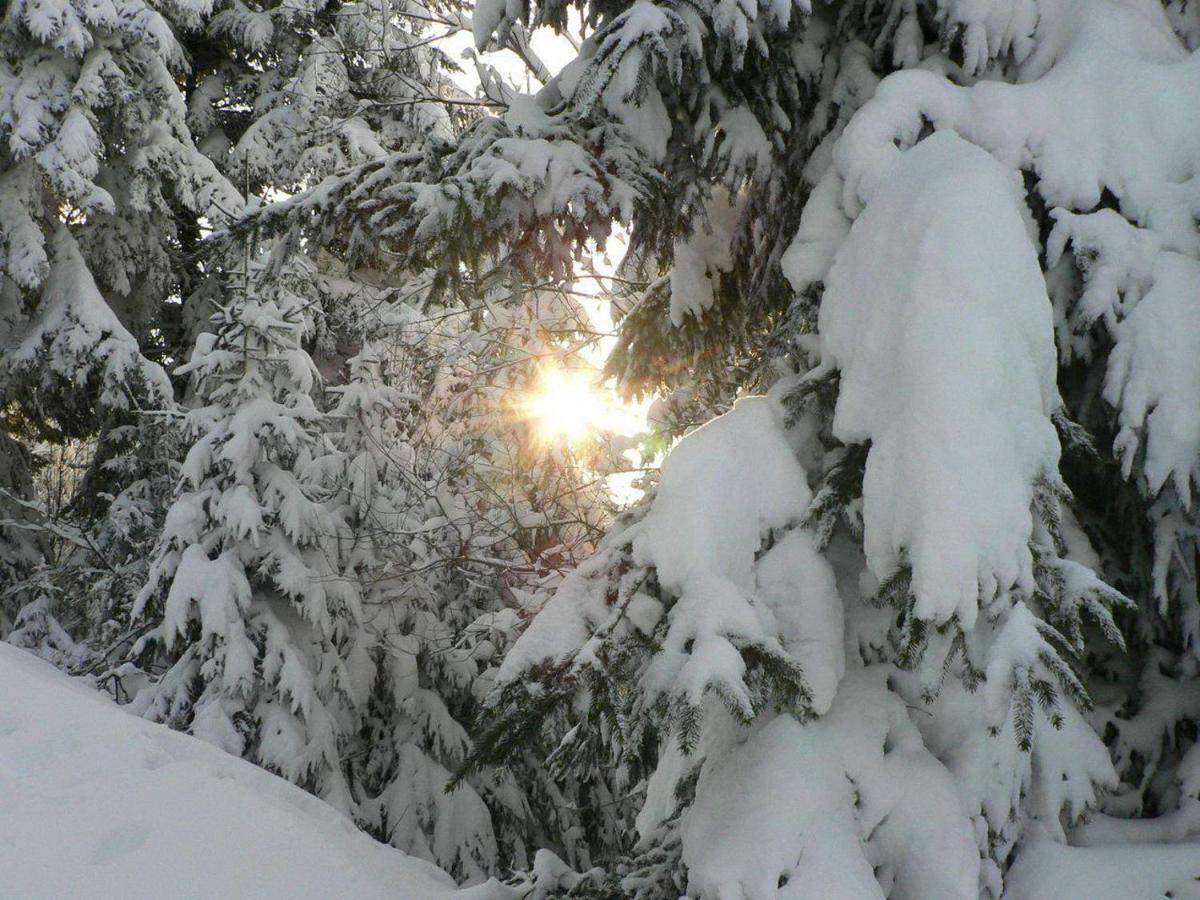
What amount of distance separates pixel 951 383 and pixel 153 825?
273 cm

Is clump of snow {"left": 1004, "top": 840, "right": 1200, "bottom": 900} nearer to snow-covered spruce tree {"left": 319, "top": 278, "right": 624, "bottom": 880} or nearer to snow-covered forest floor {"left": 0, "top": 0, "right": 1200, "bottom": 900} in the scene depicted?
snow-covered forest floor {"left": 0, "top": 0, "right": 1200, "bottom": 900}

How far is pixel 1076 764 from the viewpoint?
2242 mm

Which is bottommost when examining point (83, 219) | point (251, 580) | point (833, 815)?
point (251, 580)

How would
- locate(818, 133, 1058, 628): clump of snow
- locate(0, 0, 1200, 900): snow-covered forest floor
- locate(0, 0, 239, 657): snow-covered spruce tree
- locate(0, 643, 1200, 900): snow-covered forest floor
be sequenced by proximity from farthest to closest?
locate(0, 0, 239, 657): snow-covered spruce tree → locate(0, 643, 1200, 900): snow-covered forest floor → locate(0, 0, 1200, 900): snow-covered forest floor → locate(818, 133, 1058, 628): clump of snow

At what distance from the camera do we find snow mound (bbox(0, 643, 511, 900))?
2.36 metres

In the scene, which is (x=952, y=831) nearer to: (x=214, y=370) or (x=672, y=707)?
(x=672, y=707)

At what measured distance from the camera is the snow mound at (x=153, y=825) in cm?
236

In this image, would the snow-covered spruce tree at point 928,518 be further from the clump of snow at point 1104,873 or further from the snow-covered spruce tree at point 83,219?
the snow-covered spruce tree at point 83,219

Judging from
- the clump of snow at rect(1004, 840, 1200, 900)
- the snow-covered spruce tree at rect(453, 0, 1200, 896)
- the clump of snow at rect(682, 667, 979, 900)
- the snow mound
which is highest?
the snow-covered spruce tree at rect(453, 0, 1200, 896)

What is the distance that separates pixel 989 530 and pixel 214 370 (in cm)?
642

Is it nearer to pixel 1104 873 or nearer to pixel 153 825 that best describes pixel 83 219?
pixel 153 825

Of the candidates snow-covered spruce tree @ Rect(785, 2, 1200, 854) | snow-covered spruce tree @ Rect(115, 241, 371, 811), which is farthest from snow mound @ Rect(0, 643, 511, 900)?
snow-covered spruce tree @ Rect(115, 241, 371, 811)

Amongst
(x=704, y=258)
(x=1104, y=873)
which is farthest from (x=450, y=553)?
(x=1104, y=873)

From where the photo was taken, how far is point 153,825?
260cm
